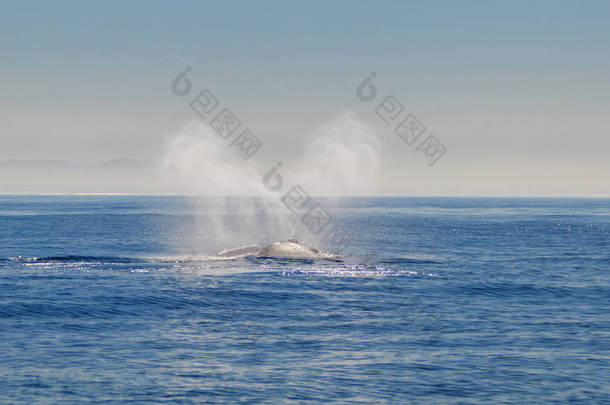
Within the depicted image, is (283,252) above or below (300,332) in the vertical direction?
above

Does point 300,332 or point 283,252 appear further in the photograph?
point 283,252

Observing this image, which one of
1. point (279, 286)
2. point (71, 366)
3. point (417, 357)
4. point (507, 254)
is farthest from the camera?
point (507, 254)

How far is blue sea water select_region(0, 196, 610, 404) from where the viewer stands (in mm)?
27406

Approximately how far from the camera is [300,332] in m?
37.5

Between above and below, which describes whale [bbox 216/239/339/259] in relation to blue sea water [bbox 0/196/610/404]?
above

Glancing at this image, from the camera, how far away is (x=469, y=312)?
44344 mm

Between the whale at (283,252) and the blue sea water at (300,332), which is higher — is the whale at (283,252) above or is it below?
above

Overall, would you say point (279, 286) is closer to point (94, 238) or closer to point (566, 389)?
point (566, 389)

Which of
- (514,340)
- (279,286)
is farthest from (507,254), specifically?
(514,340)

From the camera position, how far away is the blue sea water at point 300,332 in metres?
27.4

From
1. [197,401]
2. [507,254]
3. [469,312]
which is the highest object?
[507,254]

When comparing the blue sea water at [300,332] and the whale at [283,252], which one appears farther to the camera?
the whale at [283,252]

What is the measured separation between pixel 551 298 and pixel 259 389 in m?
31.7

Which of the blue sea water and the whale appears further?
the whale
